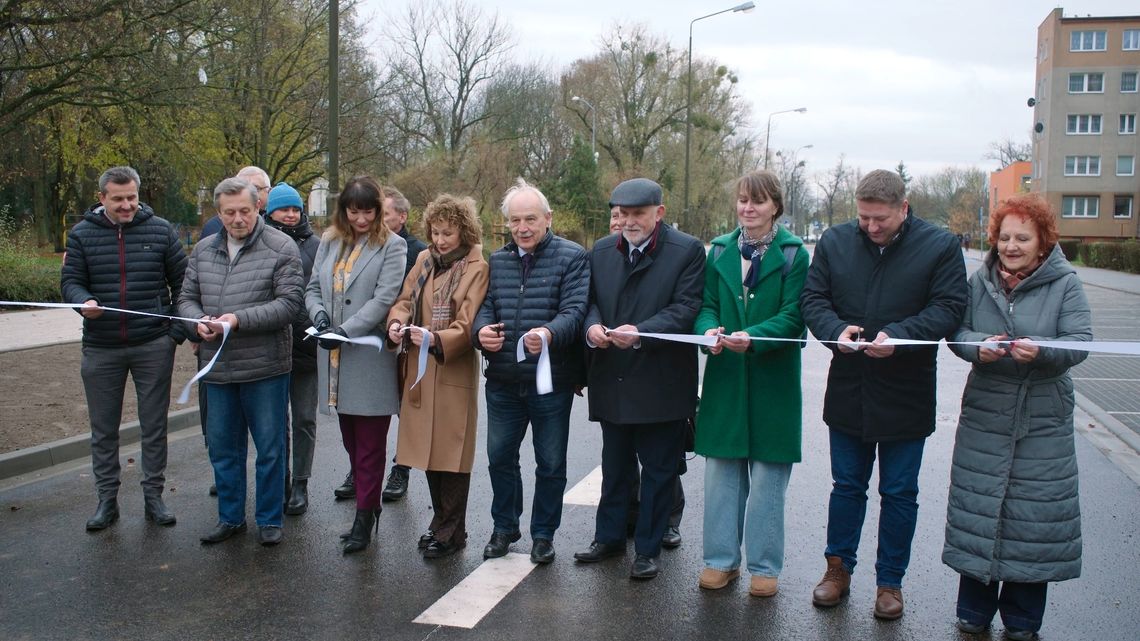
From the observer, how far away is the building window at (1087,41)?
241 ft

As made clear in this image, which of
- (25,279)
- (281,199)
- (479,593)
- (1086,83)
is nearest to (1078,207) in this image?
(1086,83)

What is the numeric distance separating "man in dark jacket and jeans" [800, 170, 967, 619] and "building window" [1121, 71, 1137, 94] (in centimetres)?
8089

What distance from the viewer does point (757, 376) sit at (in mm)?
4918

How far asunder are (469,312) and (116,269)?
2.32m

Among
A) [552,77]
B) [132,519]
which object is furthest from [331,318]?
[552,77]

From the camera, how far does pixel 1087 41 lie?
73.8 meters

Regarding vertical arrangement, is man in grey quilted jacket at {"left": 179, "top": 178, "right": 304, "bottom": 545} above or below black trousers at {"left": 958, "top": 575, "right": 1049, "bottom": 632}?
above

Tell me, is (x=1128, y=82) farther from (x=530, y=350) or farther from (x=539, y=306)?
(x=530, y=350)

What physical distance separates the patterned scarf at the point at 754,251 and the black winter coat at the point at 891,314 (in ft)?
1.01

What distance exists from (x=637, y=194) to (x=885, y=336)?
1.44 meters

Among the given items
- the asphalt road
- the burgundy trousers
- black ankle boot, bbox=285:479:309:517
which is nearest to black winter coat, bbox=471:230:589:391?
the burgundy trousers

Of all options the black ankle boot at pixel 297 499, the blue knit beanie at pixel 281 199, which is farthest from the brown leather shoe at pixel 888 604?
the blue knit beanie at pixel 281 199

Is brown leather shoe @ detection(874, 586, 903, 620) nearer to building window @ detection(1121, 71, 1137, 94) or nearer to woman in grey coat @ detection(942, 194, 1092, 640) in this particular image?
woman in grey coat @ detection(942, 194, 1092, 640)

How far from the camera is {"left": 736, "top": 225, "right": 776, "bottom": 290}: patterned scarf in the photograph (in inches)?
194
